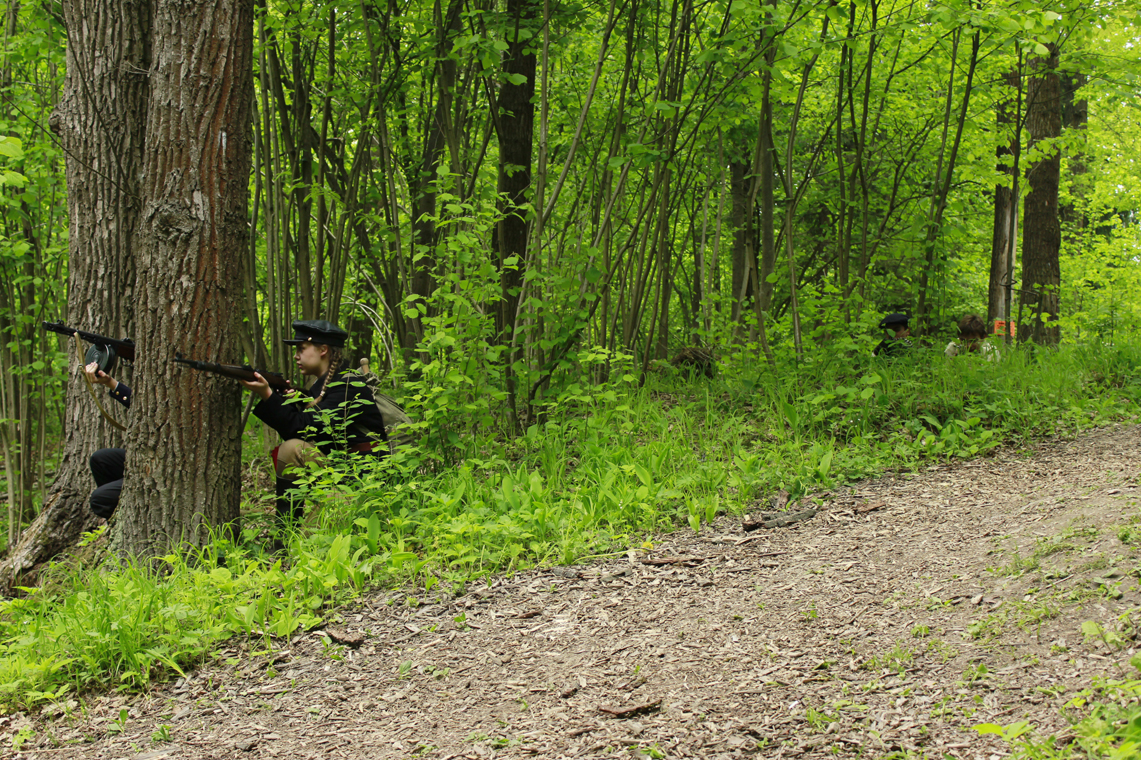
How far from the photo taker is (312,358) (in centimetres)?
481

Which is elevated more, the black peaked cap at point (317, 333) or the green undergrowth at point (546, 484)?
the black peaked cap at point (317, 333)

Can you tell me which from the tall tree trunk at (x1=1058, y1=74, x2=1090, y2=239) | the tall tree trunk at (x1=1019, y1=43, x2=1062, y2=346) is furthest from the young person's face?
the tall tree trunk at (x1=1058, y1=74, x2=1090, y2=239)

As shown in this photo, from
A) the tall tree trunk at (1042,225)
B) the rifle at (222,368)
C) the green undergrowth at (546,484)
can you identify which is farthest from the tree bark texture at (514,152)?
the tall tree trunk at (1042,225)

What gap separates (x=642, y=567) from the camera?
137 inches

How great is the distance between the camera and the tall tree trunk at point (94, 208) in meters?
4.88

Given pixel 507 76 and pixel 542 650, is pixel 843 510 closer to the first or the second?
pixel 542 650

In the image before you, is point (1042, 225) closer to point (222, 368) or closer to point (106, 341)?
point (222, 368)

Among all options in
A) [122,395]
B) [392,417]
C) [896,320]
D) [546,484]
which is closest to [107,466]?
[122,395]

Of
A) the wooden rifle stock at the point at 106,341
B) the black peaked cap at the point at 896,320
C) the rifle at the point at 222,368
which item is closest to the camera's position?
the rifle at the point at 222,368

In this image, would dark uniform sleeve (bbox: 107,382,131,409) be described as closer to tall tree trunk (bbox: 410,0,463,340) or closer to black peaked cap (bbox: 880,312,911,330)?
tall tree trunk (bbox: 410,0,463,340)

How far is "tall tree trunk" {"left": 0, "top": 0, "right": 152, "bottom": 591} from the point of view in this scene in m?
4.88

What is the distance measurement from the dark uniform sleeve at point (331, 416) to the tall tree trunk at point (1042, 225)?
732 centimetres

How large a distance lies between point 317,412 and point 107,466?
59.1 inches

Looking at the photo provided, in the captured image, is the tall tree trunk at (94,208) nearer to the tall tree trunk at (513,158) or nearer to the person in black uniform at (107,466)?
the person in black uniform at (107,466)
